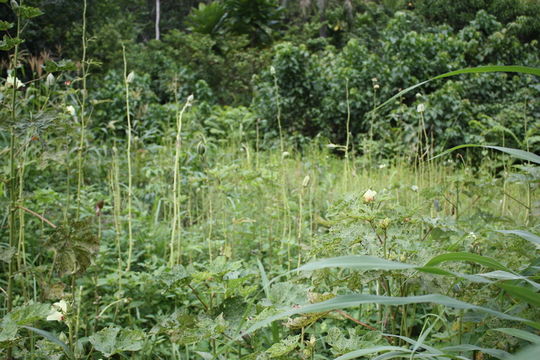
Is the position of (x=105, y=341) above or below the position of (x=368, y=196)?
below

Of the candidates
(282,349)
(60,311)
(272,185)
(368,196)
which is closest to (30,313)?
(60,311)

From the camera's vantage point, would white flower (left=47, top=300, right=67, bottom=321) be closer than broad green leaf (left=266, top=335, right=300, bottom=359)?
No

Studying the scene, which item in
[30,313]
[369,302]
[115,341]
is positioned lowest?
[115,341]

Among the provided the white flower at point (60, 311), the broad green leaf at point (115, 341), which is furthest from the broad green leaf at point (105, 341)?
the white flower at point (60, 311)

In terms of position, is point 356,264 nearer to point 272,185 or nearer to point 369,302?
point 369,302

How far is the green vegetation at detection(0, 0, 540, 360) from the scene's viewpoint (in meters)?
0.93

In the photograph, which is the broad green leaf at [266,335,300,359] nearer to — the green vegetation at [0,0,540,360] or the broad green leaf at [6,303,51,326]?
the green vegetation at [0,0,540,360]

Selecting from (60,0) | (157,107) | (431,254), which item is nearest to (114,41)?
(60,0)

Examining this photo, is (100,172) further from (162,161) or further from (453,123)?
(453,123)

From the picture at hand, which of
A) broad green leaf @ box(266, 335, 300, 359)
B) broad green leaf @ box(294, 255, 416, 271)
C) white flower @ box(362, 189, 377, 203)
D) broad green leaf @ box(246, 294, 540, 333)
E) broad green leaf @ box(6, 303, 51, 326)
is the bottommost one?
broad green leaf @ box(266, 335, 300, 359)

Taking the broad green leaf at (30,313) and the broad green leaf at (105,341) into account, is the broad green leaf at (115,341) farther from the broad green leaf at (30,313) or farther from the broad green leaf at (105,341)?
the broad green leaf at (30,313)

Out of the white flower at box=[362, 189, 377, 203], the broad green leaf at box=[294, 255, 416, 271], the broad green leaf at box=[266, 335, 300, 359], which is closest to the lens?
the broad green leaf at box=[294, 255, 416, 271]

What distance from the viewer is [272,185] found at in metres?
2.19

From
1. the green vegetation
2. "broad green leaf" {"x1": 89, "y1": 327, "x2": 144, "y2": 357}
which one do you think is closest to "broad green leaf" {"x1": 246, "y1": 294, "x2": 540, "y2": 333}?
the green vegetation
